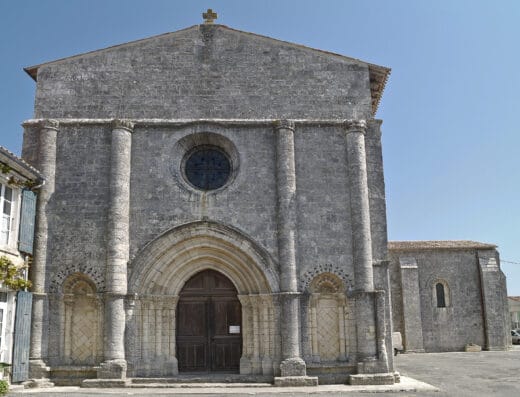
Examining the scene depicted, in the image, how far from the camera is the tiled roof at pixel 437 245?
2775cm

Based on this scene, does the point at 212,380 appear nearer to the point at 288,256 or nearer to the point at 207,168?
the point at 288,256

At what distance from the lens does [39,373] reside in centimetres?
1269

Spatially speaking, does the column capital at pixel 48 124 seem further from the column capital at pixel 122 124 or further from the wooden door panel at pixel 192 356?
the wooden door panel at pixel 192 356

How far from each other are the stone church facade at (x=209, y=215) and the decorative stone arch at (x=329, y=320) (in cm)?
3

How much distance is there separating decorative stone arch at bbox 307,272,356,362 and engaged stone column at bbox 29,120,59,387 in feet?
20.7

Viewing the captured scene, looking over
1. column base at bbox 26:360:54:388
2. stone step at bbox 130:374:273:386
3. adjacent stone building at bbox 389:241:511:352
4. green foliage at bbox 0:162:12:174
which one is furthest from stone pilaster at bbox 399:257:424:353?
green foliage at bbox 0:162:12:174

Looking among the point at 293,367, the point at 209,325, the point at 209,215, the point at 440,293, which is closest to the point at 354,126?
the point at 209,215

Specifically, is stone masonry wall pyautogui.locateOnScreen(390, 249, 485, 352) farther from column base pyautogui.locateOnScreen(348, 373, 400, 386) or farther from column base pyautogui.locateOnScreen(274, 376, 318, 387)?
column base pyautogui.locateOnScreen(274, 376, 318, 387)

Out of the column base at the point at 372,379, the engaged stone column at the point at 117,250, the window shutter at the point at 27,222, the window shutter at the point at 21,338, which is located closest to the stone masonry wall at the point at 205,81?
the engaged stone column at the point at 117,250

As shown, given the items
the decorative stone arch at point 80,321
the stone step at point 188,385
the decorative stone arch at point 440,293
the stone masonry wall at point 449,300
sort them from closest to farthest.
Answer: the stone step at point 188,385
the decorative stone arch at point 80,321
the stone masonry wall at point 449,300
the decorative stone arch at point 440,293

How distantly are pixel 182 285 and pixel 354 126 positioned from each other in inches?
234

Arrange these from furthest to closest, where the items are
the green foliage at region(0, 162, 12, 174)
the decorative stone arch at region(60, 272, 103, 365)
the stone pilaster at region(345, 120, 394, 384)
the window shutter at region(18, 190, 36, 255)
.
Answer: the decorative stone arch at region(60, 272, 103, 365) < the stone pilaster at region(345, 120, 394, 384) < the window shutter at region(18, 190, 36, 255) < the green foliage at region(0, 162, 12, 174)

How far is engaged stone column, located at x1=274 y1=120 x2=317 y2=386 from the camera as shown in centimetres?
1277

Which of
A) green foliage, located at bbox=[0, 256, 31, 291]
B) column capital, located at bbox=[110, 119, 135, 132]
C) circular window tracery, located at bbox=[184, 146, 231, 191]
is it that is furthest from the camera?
circular window tracery, located at bbox=[184, 146, 231, 191]
